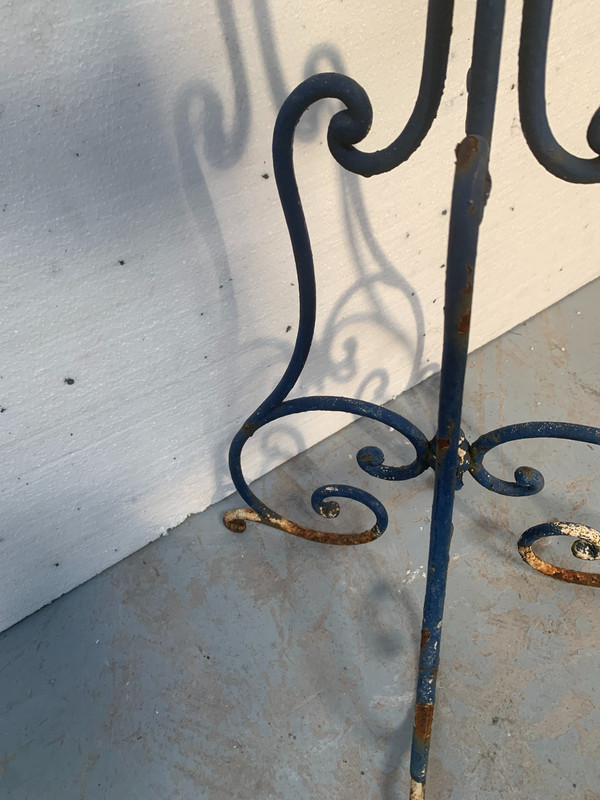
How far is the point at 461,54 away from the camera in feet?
3.45

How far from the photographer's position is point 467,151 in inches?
23.5

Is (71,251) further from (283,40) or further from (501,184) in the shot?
(501,184)

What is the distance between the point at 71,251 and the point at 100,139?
0.47ft

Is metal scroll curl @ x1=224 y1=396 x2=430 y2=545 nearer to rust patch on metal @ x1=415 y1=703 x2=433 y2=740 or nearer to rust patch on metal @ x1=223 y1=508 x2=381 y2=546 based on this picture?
rust patch on metal @ x1=223 y1=508 x2=381 y2=546

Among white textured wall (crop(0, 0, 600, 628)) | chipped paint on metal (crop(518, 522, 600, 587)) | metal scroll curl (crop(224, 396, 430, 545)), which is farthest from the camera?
chipped paint on metal (crop(518, 522, 600, 587))

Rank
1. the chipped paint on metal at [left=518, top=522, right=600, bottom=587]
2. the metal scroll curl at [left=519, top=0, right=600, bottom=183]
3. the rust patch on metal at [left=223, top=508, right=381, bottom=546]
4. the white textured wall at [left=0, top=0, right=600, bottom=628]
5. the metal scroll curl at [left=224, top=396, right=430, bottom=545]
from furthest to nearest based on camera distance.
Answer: the rust patch on metal at [left=223, top=508, right=381, bottom=546] < the chipped paint on metal at [left=518, top=522, right=600, bottom=587] < the metal scroll curl at [left=224, top=396, right=430, bottom=545] < the white textured wall at [left=0, top=0, right=600, bottom=628] < the metal scroll curl at [left=519, top=0, right=600, bottom=183]

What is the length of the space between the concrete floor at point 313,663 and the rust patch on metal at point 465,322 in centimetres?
65

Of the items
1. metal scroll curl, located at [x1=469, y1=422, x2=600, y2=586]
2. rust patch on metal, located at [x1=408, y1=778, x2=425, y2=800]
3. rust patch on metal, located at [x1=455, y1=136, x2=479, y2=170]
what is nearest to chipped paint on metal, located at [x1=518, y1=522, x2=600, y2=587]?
metal scroll curl, located at [x1=469, y1=422, x2=600, y2=586]

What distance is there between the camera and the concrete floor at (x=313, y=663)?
104 centimetres

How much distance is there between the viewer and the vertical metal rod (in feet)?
1.94

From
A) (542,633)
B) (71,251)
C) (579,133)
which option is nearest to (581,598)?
(542,633)

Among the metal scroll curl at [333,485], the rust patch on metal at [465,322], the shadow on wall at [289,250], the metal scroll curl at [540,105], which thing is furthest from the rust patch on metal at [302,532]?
the metal scroll curl at [540,105]

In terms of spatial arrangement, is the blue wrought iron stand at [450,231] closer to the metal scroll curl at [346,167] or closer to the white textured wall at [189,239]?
the metal scroll curl at [346,167]

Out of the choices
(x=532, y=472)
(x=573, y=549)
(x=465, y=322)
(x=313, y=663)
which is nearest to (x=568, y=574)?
(x=573, y=549)
